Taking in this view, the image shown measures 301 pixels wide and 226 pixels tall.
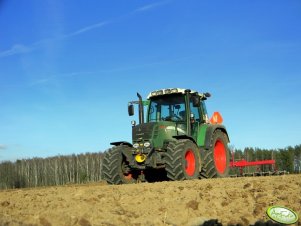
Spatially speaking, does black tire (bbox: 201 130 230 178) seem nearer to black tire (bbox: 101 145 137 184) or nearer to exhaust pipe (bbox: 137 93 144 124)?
exhaust pipe (bbox: 137 93 144 124)

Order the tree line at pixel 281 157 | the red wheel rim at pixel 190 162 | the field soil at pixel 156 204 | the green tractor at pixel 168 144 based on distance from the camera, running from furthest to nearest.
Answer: the tree line at pixel 281 157 < the red wheel rim at pixel 190 162 < the green tractor at pixel 168 144 < the field soil at pixel 156 204

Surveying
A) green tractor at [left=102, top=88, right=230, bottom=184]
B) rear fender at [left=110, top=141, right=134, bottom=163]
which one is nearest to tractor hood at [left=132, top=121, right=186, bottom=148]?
green tractor at [left=102, top=88, right=230, bottom=184]

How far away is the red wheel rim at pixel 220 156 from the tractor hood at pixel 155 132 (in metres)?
1.86

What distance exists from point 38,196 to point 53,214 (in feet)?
5.16

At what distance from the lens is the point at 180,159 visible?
32.2 ft

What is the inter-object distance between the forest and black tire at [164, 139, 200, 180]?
71.1 ft

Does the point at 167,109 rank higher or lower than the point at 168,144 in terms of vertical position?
higher

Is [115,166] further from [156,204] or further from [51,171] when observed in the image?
[51,171]

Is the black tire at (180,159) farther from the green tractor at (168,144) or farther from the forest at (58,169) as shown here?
the forest at (58,169)

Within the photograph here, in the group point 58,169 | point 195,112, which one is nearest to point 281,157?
point 58,169

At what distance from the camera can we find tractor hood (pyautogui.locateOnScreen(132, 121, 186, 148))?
35.3 ft

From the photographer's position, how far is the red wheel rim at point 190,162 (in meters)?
10.4

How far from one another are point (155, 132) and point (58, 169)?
24.1m

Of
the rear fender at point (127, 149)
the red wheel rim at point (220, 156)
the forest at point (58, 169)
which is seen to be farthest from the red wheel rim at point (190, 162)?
the forest at point (58, 169)
